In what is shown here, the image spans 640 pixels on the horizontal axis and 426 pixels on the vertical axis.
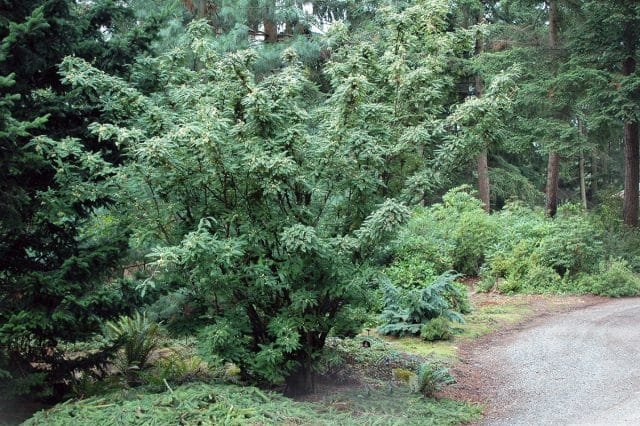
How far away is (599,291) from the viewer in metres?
11.4

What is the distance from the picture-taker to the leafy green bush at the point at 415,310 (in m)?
8.89

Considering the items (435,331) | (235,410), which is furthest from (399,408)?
(435,331)


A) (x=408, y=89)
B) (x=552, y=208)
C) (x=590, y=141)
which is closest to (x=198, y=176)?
(x=408, y=89)

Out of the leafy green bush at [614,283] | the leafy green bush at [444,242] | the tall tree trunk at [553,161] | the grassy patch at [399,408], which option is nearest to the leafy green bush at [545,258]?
the leafy green bush at [614,283]

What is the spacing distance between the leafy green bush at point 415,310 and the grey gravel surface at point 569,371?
1.03 m

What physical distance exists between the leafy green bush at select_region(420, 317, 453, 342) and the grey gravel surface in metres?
0.67

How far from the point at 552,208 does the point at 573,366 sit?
1102 cm

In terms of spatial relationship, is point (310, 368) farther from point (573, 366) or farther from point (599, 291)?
point (599, 291)

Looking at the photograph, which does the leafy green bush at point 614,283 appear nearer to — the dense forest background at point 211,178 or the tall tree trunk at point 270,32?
the dense forest background at point 211,178

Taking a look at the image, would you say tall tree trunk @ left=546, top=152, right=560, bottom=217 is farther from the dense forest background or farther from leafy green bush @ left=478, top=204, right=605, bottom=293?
the dense forest background

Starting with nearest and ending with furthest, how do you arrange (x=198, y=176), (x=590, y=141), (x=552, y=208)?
(x=198, y=176) → (x=590, y=141) → (x=552, y=208)

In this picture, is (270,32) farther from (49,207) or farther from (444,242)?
(49,207)

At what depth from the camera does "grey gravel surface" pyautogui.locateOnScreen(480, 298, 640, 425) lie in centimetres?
552

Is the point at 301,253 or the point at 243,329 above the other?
the point at 301,253
